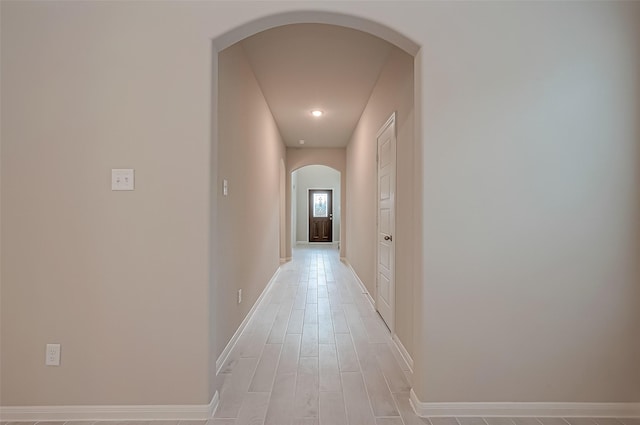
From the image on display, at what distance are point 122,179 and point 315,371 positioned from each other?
1803 mm

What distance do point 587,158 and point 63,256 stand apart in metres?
3.04

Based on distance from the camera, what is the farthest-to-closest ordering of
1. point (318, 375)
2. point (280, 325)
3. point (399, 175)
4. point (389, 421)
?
point (280, 325)
point (399, 175)
point (318, 375)
point (389, 421)

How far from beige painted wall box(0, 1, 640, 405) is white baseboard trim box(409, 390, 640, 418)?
0.18 feet

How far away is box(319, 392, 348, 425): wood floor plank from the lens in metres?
1.84

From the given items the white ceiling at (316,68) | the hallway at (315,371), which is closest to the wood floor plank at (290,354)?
the hallway at (315,371)

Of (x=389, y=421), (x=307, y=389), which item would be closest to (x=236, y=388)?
(x=307, y=389)

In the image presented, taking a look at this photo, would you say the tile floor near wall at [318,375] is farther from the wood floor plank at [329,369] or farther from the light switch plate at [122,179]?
the light switch plate at [122,179]

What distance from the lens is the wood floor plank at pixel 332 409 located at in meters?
1.84

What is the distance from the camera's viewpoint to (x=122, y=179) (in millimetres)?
1852

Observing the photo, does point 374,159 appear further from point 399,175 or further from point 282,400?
point 282,400

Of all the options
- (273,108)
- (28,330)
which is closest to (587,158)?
(28,330)

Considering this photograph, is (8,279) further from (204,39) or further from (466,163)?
(466,163)

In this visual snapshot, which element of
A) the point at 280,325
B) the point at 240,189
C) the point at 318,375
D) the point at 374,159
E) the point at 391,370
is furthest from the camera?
the point at 374,159

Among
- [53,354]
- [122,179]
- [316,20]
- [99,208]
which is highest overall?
[316,20]
